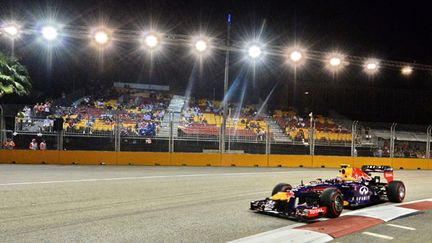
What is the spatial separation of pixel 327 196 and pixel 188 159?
→ 14.4 metres

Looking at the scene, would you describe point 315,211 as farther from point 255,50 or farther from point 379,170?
point 255,50

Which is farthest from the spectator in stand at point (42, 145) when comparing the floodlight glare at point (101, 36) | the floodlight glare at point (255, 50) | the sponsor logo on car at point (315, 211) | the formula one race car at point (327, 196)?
the sponsor logo on car at point (315, 211)

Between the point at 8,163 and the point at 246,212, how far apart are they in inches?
599

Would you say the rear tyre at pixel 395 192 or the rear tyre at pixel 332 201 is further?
the rear tyre at pixel 395 192

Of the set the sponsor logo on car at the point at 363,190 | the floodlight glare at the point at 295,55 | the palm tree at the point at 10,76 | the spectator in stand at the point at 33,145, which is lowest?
the sponsor logo on car at the point at 363,190

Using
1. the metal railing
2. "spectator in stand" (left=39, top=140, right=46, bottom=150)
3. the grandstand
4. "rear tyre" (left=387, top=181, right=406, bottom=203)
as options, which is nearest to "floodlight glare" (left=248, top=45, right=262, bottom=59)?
the grandstand

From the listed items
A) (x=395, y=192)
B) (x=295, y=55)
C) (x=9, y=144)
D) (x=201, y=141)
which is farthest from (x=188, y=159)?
(x=395, y=192)

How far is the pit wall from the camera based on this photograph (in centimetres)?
1991

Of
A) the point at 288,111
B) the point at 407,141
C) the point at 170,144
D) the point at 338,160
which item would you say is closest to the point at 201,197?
the point at 170,144

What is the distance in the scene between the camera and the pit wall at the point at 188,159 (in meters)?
19.9

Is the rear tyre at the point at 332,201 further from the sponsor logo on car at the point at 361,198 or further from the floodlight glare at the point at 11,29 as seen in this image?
the floodlight glare at the point at 11,29

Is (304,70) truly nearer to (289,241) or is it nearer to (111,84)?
(111,84)

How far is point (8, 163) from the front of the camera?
1947cm

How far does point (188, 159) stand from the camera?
22.1 metres
